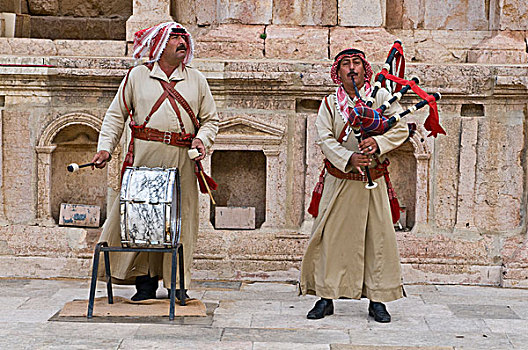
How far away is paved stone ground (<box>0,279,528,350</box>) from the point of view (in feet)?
15.8

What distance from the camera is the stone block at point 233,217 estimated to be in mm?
6824

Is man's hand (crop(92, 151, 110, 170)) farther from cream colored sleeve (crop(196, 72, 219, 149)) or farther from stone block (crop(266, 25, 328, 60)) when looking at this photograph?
stone block (crop(266, 25, 328, 60))

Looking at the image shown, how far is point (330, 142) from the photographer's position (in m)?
5.29

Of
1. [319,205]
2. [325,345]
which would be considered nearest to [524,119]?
[319,205]

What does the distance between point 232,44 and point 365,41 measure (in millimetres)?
1090

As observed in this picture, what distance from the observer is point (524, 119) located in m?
6.64

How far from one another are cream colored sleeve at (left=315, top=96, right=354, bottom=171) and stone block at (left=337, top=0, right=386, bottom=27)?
5.73 feet

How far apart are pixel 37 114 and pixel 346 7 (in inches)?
104

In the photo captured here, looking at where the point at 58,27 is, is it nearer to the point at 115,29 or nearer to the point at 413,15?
the point at 115,29

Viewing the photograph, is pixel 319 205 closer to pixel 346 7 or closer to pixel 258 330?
pixel 258 330

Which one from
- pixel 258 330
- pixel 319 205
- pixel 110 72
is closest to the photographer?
pixel 258 330

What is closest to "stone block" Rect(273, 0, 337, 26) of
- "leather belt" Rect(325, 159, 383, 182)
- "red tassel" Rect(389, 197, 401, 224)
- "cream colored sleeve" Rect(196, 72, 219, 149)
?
"cream colored sleeve" Rect(196, 72, 219, 149)

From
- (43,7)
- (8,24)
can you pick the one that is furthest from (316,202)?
(43,7)

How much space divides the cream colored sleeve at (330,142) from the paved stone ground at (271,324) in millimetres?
1022
